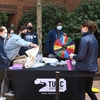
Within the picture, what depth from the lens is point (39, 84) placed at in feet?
20.0

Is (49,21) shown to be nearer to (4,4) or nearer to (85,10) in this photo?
(85,10)

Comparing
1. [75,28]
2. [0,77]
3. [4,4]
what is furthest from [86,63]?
[4,4]

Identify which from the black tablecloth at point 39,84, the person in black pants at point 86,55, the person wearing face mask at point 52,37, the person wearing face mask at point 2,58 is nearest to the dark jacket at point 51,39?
the person wearing face mask at point 52,37

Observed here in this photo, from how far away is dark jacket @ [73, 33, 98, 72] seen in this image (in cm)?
530

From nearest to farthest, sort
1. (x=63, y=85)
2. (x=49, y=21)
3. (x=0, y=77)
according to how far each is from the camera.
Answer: (x=63, y=85)
(x=0, y=77)
(x=49, y=21)

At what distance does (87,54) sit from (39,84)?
131cm

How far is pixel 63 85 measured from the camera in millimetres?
6117

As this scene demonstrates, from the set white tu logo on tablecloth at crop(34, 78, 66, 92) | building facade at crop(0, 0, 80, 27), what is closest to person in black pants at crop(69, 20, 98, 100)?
white tu logo on tablecloth at crop(34, 78, 66, 92)

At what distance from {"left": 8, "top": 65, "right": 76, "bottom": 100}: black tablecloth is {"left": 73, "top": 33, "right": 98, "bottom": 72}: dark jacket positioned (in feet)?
→ 2.18

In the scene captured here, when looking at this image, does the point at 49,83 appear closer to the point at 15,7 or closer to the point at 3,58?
the point at 3,58

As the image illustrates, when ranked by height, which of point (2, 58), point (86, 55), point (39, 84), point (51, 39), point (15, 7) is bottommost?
point (39, 84)

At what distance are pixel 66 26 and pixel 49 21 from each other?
99 cm

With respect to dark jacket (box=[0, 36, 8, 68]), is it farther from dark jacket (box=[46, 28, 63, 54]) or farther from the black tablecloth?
dark jacket (box=[46, 28, 63, 54])

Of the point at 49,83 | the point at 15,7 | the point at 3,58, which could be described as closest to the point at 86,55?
the point at 49,83
